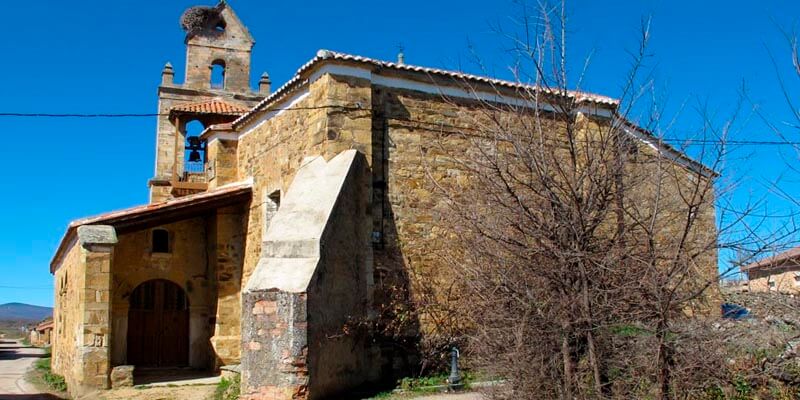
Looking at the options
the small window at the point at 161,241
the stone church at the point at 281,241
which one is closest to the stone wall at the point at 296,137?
the stone church at the point at 281,241

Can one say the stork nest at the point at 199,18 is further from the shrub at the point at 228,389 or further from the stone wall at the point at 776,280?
the stone wall at the point at 776,280

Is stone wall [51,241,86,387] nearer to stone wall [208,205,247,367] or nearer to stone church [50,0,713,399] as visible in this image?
stone church [50,0,713,399]

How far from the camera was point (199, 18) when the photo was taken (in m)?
23.5

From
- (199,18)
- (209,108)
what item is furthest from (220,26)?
(209,108)

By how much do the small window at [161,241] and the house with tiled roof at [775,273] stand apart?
11616 millimetres

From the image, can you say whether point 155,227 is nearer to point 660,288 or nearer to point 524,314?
point 524,314

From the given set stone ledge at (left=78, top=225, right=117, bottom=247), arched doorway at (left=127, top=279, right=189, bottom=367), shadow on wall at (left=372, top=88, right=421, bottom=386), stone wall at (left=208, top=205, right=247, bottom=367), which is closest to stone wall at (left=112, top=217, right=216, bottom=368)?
arched doorway at (left=127, top=279, right=189, bottom=367)

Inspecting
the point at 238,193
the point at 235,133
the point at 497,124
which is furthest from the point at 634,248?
the point at 235,133

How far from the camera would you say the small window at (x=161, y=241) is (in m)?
14.8

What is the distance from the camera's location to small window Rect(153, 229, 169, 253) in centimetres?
1479

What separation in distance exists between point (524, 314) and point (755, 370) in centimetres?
202

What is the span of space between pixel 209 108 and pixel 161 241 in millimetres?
4416

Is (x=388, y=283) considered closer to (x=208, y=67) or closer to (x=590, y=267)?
(x=590, y=267)

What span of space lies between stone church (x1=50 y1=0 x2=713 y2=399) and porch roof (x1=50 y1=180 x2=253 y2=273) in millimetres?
39
